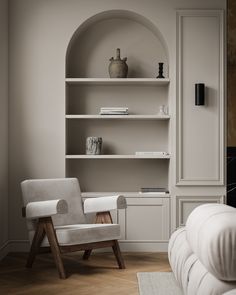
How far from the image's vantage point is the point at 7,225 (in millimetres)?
6109

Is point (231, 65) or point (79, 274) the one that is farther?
point (231, 65)

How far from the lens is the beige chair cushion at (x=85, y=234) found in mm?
4867

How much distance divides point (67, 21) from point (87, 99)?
2.84ft

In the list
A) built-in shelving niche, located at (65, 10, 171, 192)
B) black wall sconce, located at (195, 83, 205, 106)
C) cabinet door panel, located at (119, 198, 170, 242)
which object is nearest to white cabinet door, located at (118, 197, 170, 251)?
cabinet door panel, located at (119, 198, 170, 242)

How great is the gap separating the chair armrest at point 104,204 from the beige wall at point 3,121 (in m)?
0.88

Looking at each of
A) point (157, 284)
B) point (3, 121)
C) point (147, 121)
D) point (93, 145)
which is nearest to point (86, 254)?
point (93, 145)

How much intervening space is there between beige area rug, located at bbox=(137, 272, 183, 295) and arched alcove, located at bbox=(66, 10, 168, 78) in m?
2.43

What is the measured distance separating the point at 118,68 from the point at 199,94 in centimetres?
88

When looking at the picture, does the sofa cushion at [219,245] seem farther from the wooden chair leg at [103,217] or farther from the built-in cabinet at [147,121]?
the built-in cabinet at [147,121]

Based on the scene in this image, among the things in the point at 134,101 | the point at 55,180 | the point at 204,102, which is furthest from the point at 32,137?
the point at 204,102

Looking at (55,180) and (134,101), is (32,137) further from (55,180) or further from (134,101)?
(134,101)

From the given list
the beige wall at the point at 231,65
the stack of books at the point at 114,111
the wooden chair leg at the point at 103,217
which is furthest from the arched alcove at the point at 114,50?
the wooden chair leg at the point at 103,217

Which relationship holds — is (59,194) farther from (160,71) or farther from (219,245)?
(219,245)

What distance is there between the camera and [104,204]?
545 cm
